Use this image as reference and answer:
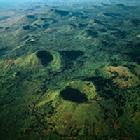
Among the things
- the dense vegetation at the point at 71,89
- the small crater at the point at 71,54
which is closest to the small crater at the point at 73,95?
the dense vegetation at the point at 71,89

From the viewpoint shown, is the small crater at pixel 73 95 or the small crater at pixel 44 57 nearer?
Result: the small crater at pixel 73 95

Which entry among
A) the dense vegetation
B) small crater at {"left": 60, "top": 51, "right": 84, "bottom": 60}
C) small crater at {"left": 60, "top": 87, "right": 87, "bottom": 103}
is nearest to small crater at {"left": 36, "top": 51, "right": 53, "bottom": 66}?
the dense vegetation

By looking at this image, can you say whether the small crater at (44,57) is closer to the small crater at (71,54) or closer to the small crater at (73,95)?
the small crater at (71,54)

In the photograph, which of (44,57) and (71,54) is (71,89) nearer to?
(44,57)

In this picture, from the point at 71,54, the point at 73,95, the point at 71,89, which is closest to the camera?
the point at 73,95

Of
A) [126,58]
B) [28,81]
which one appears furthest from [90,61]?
[28,81]

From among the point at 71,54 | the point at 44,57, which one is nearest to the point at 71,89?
the point at 44,57
